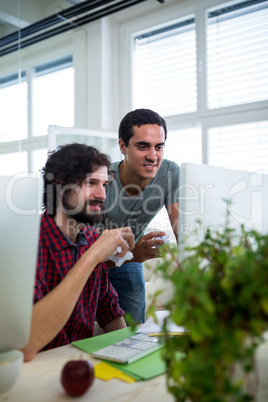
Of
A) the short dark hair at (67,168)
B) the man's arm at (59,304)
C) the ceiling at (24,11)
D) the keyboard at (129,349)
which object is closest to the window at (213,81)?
the ceiling at (24,11)

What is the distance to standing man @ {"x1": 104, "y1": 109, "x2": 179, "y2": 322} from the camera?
214 cm

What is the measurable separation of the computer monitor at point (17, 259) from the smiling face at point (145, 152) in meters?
1.38

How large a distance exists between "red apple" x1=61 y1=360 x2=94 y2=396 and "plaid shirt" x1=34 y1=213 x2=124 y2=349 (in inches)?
17.7

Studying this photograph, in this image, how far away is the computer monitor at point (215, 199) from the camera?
91 cm

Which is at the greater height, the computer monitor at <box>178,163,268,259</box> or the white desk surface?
the computer monitor at <box>178,163,268,259</box>

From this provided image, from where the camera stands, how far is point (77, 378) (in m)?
0.73

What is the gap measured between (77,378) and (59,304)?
1.17 ft

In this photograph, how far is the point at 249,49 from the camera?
10.9 ft

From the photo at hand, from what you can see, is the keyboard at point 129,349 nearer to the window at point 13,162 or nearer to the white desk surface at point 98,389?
the white desk surface at point 98,389

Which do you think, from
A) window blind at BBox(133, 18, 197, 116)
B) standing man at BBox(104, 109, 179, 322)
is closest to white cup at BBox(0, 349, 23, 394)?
standing man at BBox(104, 109, 179, 322)

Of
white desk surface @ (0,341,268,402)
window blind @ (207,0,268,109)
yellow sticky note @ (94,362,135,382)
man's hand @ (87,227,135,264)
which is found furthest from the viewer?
window blind @ (207,0,268,109)

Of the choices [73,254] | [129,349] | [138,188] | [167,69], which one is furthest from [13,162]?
[129,349]

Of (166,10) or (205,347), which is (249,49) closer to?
(166,10)

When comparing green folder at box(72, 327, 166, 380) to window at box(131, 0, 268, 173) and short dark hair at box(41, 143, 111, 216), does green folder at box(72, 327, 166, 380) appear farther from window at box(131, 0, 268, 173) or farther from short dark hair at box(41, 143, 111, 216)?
window at box(131, 0, 268, 173)
